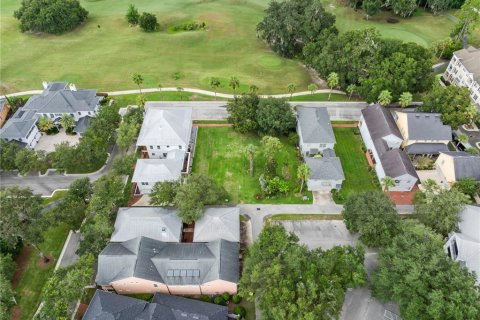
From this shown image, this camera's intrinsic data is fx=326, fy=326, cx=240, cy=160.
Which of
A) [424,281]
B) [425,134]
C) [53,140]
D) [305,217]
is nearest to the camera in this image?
[424,281]

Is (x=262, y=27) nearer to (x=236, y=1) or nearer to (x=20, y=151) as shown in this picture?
(x=236, y=1)

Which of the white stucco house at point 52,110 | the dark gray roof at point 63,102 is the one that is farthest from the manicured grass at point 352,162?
the dark gray roof at point 63,102

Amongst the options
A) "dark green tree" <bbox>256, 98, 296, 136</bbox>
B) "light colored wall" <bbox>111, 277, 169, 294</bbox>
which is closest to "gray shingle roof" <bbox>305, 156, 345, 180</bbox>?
"dark green tree" <bbox>256, 98, 296, 136</bbox>

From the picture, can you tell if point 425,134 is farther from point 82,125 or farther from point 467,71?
point 82,125

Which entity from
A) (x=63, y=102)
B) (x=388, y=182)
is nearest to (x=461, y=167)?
(x=388, y=182)

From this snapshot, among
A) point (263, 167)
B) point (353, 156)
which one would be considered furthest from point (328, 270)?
point (353, 156)

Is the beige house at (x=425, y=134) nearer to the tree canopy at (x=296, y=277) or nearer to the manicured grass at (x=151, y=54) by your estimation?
the manicured grass at (x=151, y=54)

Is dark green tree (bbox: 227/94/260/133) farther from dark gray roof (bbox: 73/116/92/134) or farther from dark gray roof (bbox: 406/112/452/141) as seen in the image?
dark gray roof (bbox: 406/112/452/141)
